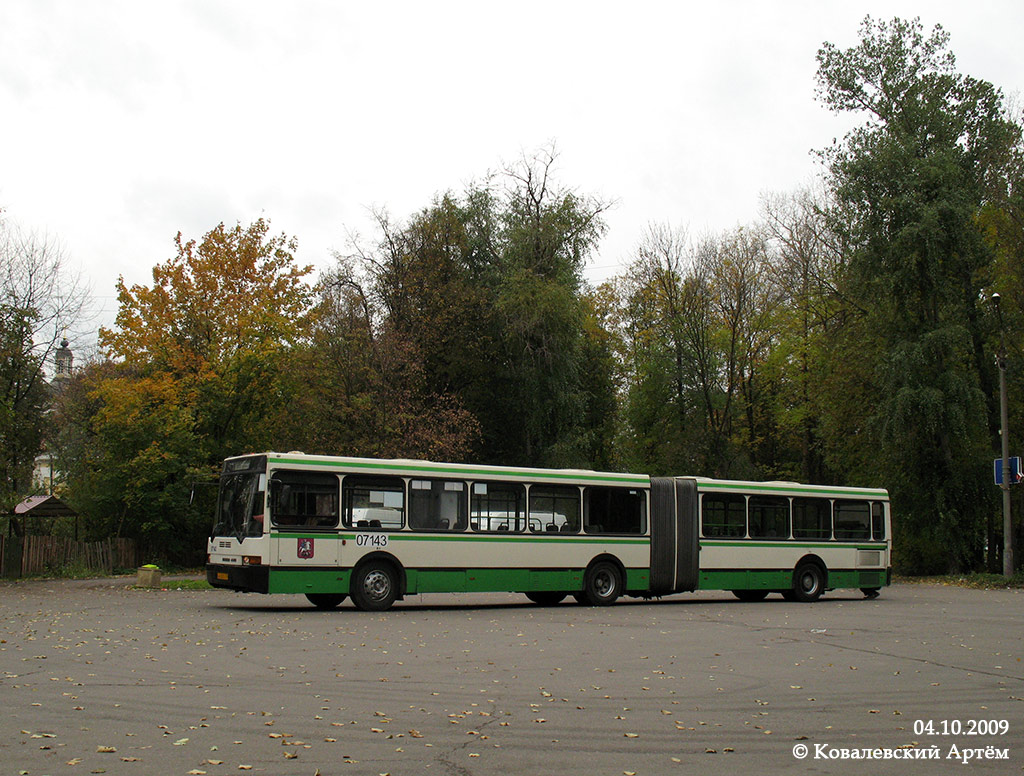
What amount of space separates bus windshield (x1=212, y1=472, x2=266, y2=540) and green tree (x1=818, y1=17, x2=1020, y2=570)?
24.0 meters

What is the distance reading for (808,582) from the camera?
2566 cm

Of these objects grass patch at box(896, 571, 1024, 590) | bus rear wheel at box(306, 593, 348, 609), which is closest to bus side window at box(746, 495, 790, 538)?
bus rear wheel at box(306, 593, 348, 609)

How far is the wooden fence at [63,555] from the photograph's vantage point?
31344mm

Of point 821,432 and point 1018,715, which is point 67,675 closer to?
point 1018,715

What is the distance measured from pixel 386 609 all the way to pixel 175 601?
511 cm

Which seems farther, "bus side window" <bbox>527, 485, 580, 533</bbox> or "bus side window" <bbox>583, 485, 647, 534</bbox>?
"bus side window" <bbox>583, 485, 647, 534</bbox>

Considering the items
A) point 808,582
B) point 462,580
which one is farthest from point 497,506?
point 808,582

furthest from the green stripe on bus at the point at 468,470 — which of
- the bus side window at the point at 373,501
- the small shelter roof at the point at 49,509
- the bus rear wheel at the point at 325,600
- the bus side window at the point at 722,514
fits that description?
the small shelter roof at the point at 49,509

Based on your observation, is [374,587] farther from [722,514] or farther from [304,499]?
[722,514]

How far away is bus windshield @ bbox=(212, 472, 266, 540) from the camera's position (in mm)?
19016

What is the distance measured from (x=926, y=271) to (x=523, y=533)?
2161cm

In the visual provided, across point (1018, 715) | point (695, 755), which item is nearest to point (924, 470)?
point (1018, 715)

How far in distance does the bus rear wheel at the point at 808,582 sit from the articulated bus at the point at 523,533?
4 cm

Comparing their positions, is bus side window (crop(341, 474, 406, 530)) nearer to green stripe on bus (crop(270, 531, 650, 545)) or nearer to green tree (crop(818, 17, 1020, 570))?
green stripe on bus (crop(270, 531, 650, 545))
